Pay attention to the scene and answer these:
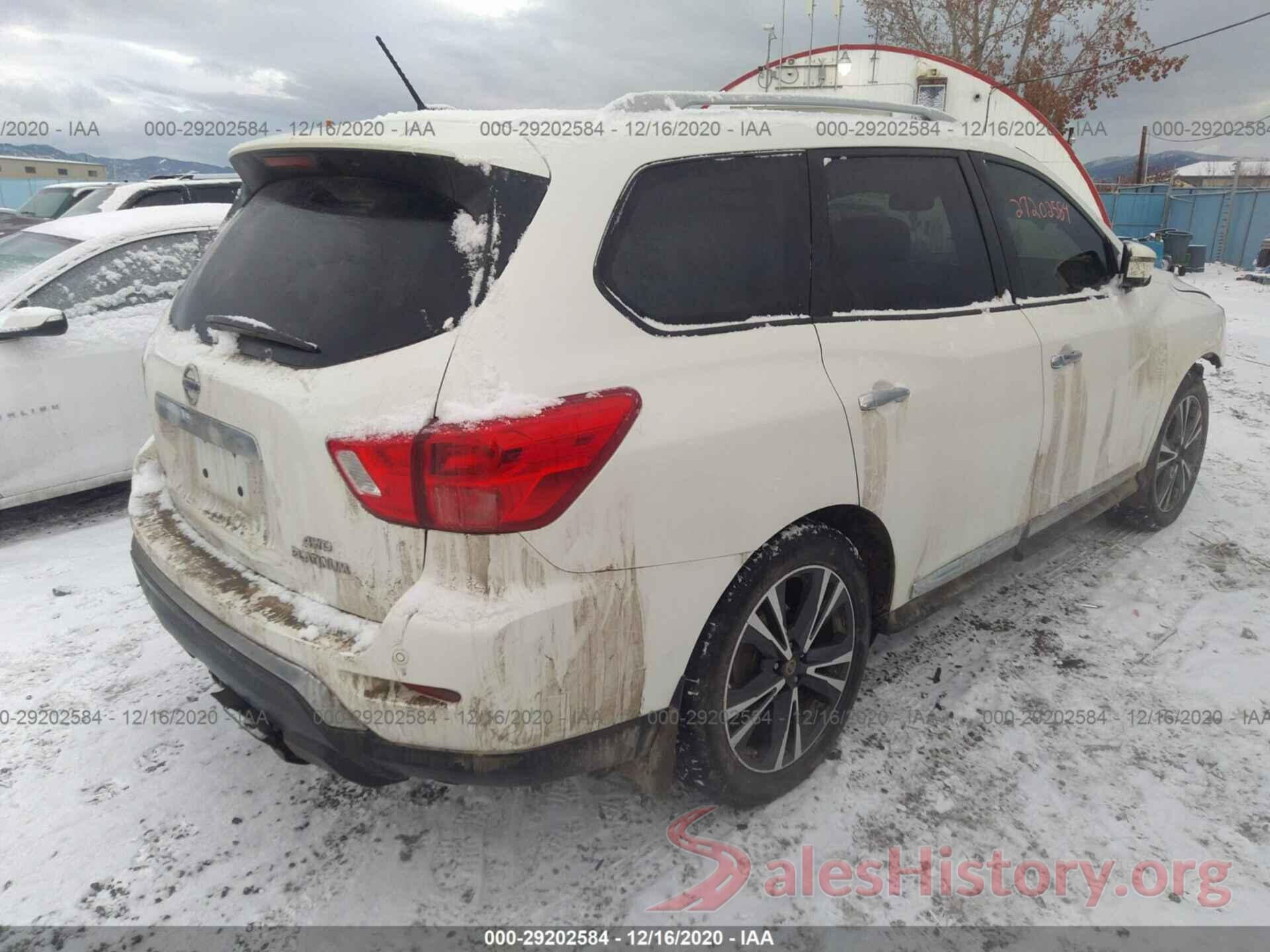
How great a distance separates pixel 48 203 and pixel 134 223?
12.0 meters

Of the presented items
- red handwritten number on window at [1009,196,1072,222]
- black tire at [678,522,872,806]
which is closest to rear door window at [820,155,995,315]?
red handwritten number on window at [1009,196,1072,222]

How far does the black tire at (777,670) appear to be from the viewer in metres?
2.09

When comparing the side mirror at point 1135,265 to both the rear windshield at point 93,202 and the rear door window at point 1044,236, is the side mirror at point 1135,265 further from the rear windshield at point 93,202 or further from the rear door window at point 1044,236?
the rear windshield at point 93,202

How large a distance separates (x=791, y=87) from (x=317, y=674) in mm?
12903

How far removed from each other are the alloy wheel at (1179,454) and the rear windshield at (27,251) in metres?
6.08

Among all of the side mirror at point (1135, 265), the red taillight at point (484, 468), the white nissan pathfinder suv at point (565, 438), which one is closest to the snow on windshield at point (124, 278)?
the white nissan pathfinder suv at point (565, 438)

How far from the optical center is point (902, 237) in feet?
→ 8.55

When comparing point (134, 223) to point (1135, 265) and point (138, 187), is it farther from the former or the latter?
point (138, 187)

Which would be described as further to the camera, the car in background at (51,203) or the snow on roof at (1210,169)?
the snow on roof at (1210,169)

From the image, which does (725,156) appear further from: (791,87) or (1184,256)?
(1184,256)

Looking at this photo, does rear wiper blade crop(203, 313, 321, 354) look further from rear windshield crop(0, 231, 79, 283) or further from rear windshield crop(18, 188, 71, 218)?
rear windshield crop(18, 188, 71, 218)

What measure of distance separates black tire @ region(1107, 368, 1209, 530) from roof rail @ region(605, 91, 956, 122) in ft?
6.95

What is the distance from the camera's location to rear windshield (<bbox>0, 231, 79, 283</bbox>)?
182 inches

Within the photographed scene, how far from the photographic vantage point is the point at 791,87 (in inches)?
493
